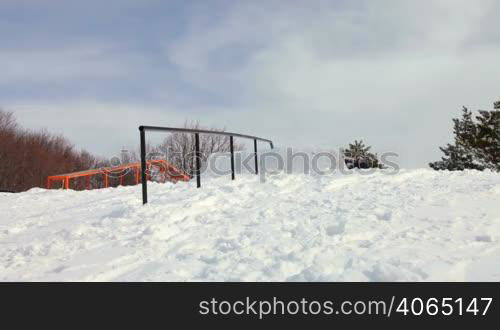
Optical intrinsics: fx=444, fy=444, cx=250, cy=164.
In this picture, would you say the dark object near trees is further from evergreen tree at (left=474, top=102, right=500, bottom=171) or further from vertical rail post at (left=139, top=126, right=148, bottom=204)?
vertical rail post at (left=139, top=126, right=148, bottom=204)

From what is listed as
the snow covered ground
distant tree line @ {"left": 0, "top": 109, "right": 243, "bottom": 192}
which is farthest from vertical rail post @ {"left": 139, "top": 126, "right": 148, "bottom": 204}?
distant tree line @ {"left": 0, "top": 109, "right": 243, "bottom": 192}

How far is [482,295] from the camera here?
2.81 metres

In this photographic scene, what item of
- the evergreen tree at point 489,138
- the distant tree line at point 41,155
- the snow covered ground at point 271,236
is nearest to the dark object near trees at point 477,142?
the evergreen tree at point 489,138

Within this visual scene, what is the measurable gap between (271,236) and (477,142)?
25640 millimetres

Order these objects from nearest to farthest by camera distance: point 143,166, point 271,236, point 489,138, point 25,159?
point 271,236 → point 143,166 → point 489,138 → point 25,159

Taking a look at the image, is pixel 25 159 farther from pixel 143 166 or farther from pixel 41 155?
pixel 143 166

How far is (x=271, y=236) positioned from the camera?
398 cm

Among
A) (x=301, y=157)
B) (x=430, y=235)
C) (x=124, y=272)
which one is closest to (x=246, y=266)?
(x=124, y=272)

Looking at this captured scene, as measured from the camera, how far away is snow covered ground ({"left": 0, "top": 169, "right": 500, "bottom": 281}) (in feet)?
10.4

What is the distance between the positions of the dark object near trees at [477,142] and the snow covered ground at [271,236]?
21.6 m

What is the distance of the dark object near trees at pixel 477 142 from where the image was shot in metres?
25.3

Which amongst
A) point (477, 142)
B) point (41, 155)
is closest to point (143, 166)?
point (477, 142)

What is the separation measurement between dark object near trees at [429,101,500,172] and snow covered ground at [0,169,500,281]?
21609 millimetres

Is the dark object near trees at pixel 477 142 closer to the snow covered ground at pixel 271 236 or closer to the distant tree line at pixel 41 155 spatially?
the distant tree line at pixel 41 155
